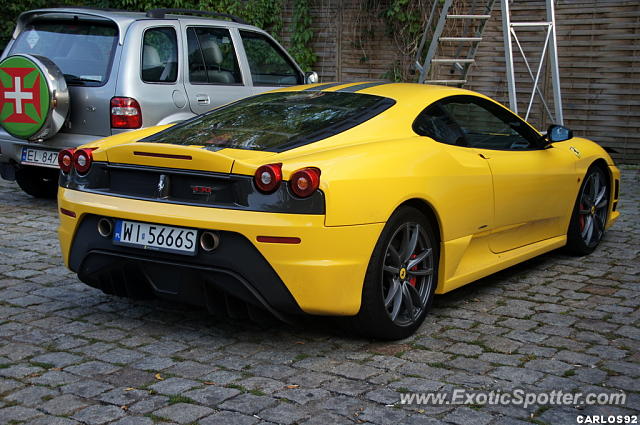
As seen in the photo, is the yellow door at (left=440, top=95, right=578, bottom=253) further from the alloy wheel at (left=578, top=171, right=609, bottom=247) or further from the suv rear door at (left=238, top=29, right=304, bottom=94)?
the suv rear door at (left=238, top=29, right=304, bottom=94)

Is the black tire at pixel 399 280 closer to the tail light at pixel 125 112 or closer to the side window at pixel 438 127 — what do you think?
the side window at pixel 438 127

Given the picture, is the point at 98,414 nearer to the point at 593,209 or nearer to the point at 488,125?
the point at 488,125

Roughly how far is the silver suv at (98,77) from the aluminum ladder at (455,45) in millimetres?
4349

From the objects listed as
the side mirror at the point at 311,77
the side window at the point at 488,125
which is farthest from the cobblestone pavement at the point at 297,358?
the side mirror at the point at 311,77

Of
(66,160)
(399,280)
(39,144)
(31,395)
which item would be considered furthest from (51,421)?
(39,144)

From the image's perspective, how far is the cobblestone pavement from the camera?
3703 mm

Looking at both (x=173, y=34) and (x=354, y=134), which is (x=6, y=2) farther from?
(x=354, y=134)

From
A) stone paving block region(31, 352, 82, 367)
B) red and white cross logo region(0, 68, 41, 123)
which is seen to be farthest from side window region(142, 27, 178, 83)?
stone paving block region(31, 352, 82, 367)

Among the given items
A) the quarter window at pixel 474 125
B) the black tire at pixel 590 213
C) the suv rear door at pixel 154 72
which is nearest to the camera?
the quarter window at pixel 474 125

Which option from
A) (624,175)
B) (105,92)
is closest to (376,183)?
(105,92)

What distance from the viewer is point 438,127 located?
5.30 m

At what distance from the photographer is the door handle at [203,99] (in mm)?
8312

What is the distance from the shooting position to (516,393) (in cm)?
395

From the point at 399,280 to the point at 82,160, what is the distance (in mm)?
1857
